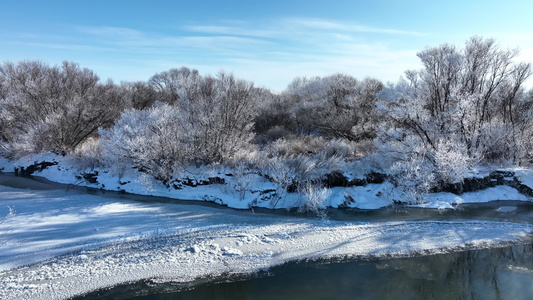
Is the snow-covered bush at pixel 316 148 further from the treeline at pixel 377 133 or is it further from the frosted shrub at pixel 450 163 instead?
the frosted shrub at pixel 450 163

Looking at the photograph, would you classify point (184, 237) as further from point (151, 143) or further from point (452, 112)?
point (452, 112)

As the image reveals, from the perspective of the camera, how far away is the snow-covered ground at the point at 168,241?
952cm

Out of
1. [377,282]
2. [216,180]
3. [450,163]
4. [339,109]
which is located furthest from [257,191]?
[339,109]

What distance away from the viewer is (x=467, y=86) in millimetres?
20062

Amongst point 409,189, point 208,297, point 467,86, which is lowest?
point 208,297

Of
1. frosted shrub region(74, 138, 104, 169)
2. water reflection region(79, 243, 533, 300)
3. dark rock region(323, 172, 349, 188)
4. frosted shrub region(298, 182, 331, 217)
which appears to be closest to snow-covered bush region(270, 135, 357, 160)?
dark rock region(323, 172, 349, 188)

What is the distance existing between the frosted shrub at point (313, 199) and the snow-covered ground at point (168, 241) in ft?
3.98

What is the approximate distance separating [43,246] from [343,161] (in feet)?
46.6

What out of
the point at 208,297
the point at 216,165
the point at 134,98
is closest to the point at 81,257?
the point at 208,297

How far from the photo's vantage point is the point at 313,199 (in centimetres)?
1537

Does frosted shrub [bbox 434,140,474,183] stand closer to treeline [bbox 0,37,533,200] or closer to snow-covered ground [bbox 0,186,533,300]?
treeline [bbox 0,37,533,200]

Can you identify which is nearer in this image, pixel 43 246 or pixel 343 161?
pixel 43 246

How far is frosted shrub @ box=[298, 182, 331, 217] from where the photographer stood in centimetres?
1538

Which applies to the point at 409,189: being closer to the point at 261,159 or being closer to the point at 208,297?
the point at 261,159
